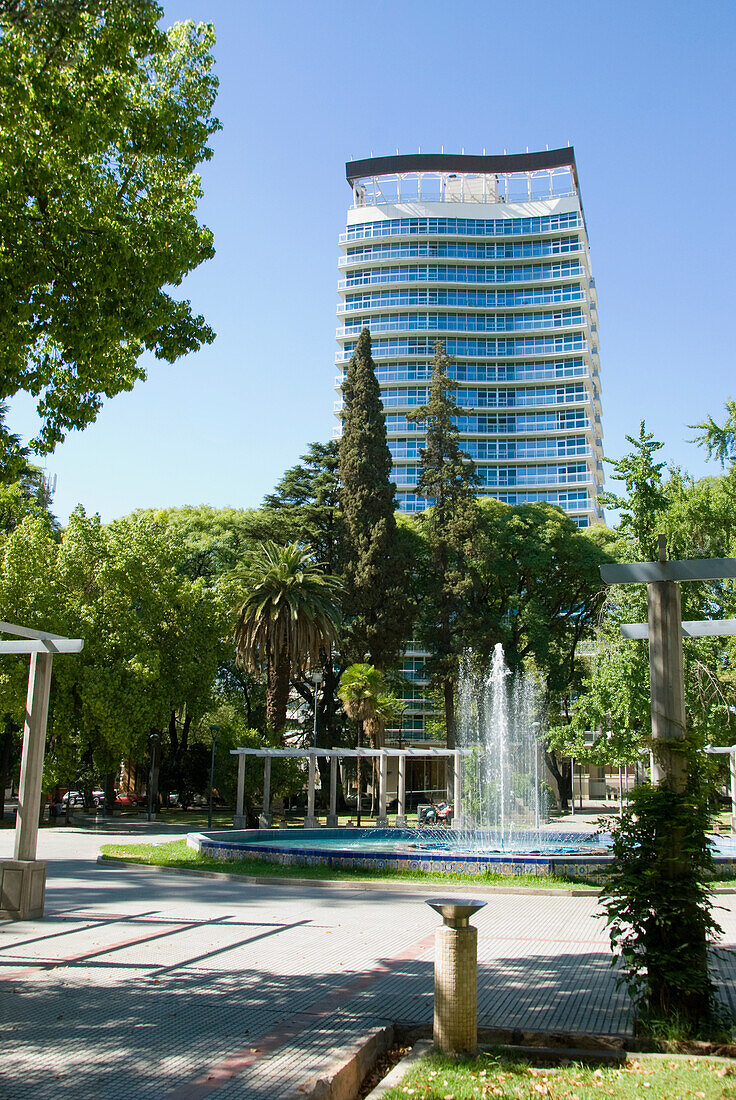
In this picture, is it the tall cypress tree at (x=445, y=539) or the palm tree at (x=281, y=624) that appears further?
the tall cypress tree at (x=445, y=539)

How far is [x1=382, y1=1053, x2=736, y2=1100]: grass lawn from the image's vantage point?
203 inches

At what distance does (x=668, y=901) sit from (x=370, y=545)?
34824mm

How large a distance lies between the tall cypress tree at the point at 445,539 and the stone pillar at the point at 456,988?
35309 millimetres

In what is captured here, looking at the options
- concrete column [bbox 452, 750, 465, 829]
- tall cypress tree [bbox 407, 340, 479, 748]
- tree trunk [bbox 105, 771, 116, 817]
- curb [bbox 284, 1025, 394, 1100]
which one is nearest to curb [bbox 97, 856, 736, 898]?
curb [bbox 284, 1025, 394, 1100]

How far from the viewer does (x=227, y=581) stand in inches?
1491

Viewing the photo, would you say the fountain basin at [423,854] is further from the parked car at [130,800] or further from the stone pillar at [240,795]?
the parked car at [130,800]

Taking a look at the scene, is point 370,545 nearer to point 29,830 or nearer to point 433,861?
point 433,861

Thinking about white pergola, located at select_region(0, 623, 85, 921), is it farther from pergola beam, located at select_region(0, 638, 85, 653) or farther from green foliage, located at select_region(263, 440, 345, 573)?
green foliage, located at select_region(263, 440, 345, 573)

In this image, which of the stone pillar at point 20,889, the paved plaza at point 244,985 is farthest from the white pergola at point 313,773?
the stone pillar at point 20,889

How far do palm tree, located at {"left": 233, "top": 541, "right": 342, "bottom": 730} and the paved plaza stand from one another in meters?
20.4

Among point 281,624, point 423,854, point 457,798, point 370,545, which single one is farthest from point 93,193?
point 370,545

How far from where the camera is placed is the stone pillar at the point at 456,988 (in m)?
5.92

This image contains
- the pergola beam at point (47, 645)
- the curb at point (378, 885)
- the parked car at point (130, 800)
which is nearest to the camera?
the pergola beam at point (47, 645)

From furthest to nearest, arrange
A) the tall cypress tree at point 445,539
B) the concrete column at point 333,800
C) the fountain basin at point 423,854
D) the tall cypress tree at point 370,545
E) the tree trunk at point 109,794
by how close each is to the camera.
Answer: the tall cypress tree at point 445,539
the tall cypress tree at point 370,545
the tree trunk at point 109,794
the concrete column at point 333,800
the fountain basin at point 423,854
